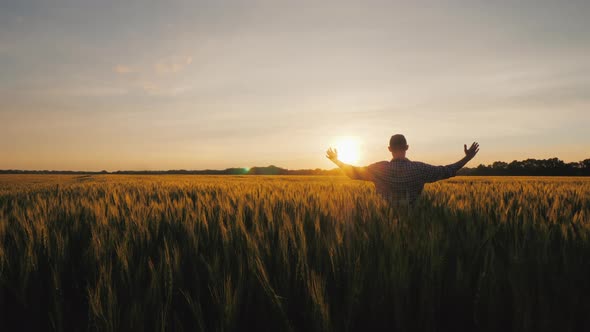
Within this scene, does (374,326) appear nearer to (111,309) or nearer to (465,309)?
(465,309)

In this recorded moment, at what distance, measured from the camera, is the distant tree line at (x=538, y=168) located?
A: 50066 mm

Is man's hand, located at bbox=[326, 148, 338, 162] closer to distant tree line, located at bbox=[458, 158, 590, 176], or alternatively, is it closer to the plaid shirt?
the plaid shirt

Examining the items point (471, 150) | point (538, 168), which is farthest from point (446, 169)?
point (538, 168)

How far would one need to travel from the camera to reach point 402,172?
14.8 ft

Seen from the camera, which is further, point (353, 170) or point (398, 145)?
point (353, 170)

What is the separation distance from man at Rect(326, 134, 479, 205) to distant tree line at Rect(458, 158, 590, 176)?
55.5 metres

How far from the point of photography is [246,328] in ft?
3.37

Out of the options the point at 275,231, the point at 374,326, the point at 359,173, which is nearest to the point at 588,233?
the point at 374,326

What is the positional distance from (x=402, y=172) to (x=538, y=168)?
2447 inches

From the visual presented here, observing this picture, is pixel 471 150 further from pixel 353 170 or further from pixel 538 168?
pixel 538 168

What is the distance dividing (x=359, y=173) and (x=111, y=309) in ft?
14.0

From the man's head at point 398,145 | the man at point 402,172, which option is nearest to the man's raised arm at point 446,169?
the man at point 402,172

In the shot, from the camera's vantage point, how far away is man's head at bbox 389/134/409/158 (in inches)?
175

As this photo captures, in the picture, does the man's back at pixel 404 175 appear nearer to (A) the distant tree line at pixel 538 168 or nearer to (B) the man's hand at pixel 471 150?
(B) the man's hand at pixel 471 150
